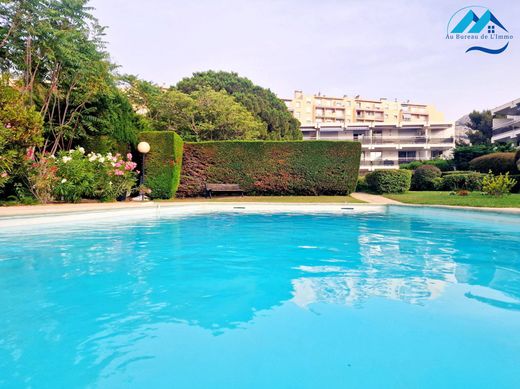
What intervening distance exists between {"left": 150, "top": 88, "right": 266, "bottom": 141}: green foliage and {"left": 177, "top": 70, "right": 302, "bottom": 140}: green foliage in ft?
30.4

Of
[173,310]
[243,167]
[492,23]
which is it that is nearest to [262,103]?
[243,167]

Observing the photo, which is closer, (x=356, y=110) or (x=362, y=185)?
(x=362, y=185)

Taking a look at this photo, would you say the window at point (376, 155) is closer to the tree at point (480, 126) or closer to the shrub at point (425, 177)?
the tree at point (480, 126)

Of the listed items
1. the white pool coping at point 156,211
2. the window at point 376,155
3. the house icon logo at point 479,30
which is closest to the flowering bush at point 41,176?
the white pool coping at point 156,211

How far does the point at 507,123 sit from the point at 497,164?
3982 centimetres

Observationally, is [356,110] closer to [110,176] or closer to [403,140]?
[403,140]

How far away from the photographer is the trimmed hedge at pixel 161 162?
644 inches

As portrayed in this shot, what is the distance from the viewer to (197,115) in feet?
84.5

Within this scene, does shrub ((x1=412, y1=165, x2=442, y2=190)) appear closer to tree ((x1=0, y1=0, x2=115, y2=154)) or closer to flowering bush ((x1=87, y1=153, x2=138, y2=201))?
flowering bush ((x1=87, y1=153, x2=138, y2=201))

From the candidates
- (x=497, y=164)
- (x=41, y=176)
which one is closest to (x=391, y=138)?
(x=497, y=164)

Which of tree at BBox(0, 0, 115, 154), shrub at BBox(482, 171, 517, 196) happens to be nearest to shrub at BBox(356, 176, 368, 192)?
shrub at BBox(482, 171, 517, 196)

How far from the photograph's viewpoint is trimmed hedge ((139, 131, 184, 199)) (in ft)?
53.7

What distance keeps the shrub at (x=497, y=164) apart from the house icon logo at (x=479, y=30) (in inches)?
290

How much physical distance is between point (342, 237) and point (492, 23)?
17420 mm
